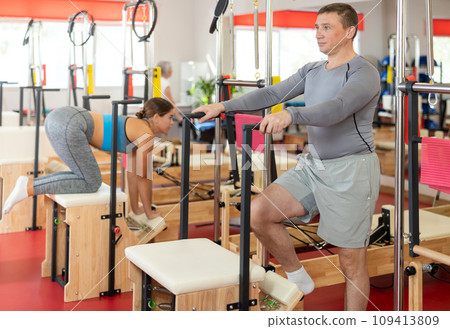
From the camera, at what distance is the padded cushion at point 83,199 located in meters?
3.22

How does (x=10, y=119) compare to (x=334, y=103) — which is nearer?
(x=334, y=103)

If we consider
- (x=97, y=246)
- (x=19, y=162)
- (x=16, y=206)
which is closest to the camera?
(x=97, y=246)

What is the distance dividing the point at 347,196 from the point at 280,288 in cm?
47

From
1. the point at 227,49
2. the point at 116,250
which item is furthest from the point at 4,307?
the point at 227,49

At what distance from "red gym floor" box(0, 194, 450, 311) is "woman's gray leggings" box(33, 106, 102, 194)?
0.56 m

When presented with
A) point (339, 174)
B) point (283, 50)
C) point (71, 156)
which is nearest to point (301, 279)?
point (339, 174)

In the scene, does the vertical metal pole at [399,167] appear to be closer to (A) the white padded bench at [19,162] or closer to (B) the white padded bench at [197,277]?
(B) the white padded bench at [197,277]

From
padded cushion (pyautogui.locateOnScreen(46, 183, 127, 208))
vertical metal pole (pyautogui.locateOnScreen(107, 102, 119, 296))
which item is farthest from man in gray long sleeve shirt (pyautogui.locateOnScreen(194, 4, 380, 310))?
padded cushion (pyautogui.locateOnScreen(46, 183, 127, 208))

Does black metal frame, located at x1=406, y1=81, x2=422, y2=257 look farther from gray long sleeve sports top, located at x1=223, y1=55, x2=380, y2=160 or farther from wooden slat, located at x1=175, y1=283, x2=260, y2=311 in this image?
wooden slat, located at x1=175, y1=283, x2=260, y2=311

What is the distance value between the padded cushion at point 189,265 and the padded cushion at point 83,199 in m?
1.05

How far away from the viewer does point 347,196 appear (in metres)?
2.42

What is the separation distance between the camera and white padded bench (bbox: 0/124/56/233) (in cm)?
459

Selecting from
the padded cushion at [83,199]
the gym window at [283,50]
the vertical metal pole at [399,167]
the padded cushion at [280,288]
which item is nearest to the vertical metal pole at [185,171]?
the padded cushion at [280,288]

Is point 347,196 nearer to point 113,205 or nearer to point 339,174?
point 339,174
